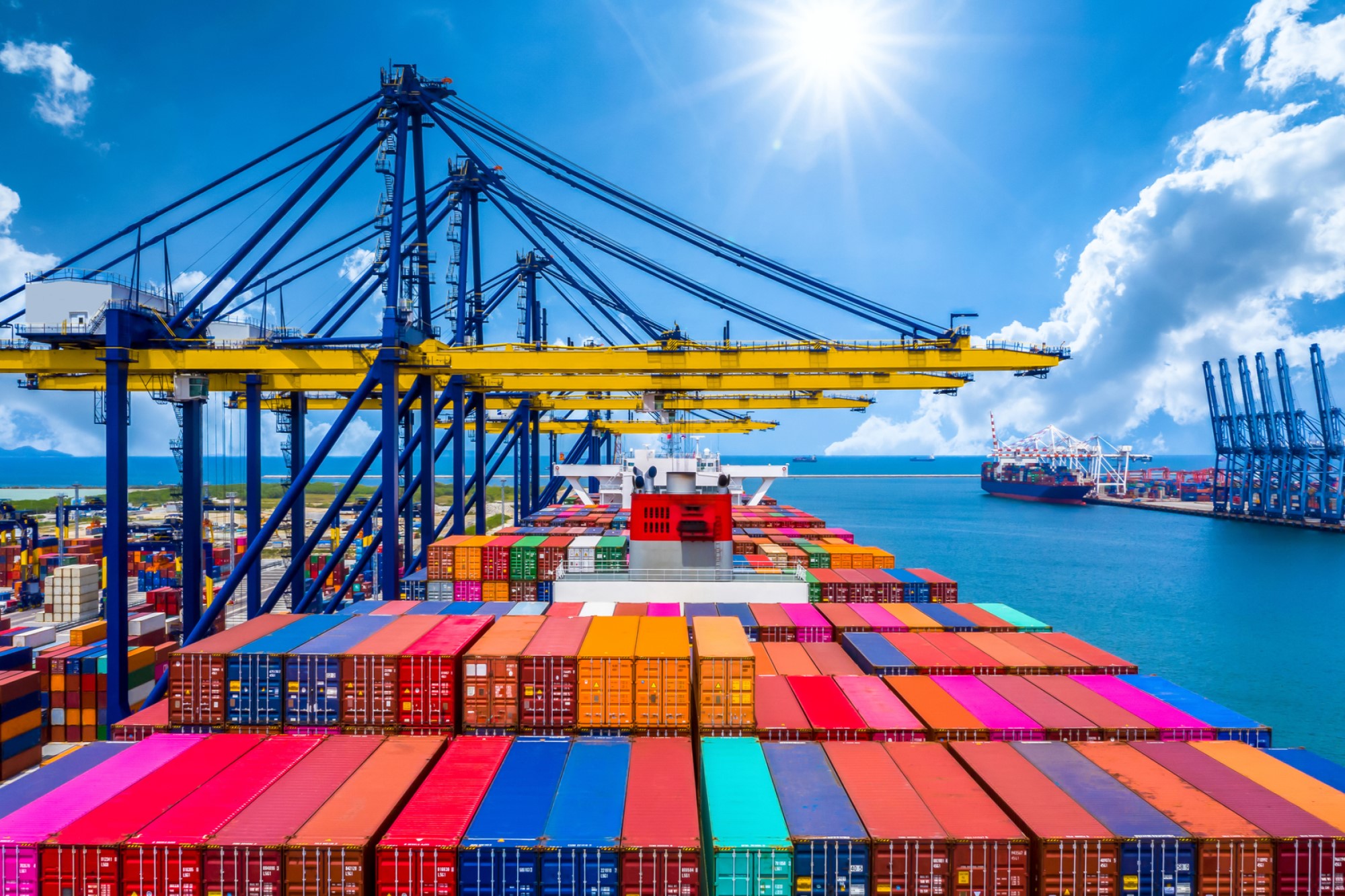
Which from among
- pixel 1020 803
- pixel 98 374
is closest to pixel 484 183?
pixel 98 374

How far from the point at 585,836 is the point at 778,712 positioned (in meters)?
4.32

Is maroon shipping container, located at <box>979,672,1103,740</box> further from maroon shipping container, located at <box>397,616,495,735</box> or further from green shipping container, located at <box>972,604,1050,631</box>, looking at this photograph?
maroon shipping container, located at <box>397,616,495,735</box>

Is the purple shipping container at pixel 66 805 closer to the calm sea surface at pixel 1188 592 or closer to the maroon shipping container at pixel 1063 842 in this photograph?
the maroon shipping container at pixel 1063 842

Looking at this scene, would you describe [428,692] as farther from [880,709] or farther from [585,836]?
[880,709]

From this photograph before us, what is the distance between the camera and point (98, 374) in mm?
22359

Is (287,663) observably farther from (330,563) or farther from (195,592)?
(195,592)

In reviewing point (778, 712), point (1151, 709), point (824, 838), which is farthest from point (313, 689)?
point (1151, 709)

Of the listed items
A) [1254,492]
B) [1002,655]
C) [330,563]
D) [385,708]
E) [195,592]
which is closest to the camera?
[385,708]

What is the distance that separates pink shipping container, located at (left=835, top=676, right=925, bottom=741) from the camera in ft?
33.3

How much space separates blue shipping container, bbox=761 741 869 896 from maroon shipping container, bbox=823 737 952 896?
108mm

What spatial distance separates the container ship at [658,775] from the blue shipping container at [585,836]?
0.03 metres

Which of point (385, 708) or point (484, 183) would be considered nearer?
point (385, 708)

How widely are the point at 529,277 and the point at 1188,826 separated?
4238 cm

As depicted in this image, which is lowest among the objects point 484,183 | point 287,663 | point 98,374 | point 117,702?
point 117,702
